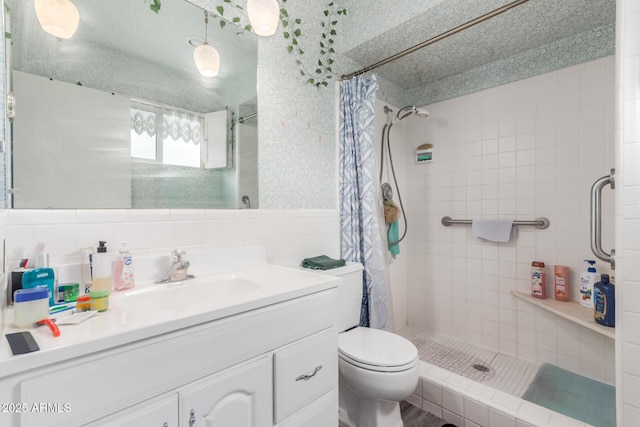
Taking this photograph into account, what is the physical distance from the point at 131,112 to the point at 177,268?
0.66 m

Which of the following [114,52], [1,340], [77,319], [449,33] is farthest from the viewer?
[449,33]

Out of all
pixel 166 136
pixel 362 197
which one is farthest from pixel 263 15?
pixel 362 197

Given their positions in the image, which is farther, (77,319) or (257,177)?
(257,177)

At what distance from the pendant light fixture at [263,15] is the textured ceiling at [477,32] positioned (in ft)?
2.30

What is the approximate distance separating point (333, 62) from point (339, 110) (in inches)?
13.0

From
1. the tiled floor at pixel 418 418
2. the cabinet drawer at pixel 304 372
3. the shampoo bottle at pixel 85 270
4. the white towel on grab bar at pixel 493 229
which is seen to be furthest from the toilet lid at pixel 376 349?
the white towel on grab bar at pixel 493 229

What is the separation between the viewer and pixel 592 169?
186 cm

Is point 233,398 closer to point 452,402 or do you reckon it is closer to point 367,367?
point 367,367

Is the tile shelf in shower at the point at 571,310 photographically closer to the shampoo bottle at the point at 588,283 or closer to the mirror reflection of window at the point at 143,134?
the shampoo bottle at the point at 588,283

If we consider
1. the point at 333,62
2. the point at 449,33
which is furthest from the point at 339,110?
the point at 449,33

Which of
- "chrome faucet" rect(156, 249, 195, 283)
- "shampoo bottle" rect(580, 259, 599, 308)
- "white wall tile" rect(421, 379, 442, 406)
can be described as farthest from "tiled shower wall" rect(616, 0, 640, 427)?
"chrome faucet" rect(156, 249, 195, 283)

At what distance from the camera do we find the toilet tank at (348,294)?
1.61 m

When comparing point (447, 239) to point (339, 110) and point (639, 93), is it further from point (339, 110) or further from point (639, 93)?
point (639, 93)

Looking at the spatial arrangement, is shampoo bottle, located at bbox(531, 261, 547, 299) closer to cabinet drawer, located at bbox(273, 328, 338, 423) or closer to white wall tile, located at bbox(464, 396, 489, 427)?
white wall tile, located at bbox(464, 396, 489, 427)
